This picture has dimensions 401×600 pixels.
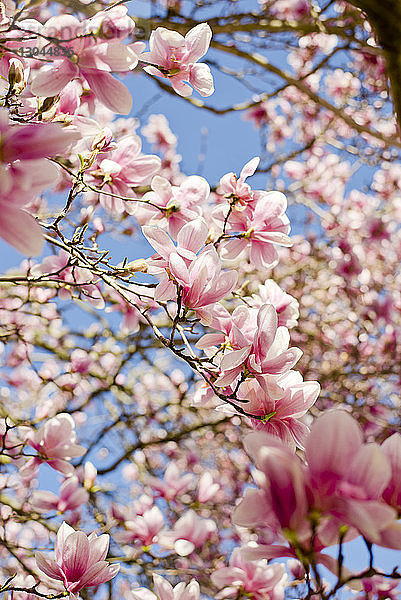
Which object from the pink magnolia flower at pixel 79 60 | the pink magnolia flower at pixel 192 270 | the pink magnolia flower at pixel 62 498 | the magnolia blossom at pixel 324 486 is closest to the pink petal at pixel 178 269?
the pink magnolia flower at pixel 192 270

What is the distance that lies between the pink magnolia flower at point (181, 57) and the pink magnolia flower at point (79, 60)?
0.16 metres

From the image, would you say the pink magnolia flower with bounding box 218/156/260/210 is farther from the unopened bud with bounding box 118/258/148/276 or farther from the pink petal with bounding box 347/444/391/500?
the pink petal with bounding box 347/444/391/500

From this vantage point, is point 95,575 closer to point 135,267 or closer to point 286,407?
point 286,407

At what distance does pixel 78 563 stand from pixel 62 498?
0.65 meters

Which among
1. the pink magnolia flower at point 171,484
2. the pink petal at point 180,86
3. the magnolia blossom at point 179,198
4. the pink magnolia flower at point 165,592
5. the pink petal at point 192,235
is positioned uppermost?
the pink petal at point 180,86

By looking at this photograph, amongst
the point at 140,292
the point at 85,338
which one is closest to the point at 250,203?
the point at 140,292

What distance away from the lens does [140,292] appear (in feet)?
3.73

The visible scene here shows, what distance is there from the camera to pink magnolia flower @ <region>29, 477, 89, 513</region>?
156 cm

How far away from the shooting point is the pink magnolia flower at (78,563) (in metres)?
0.94

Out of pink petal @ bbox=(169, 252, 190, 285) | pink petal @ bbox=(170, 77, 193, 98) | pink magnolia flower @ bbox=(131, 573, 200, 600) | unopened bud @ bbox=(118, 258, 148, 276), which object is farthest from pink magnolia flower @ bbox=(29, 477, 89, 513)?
pink petal @ bbox=(170, 77, 193, 98)

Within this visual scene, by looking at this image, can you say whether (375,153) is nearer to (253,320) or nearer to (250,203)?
(250,203)

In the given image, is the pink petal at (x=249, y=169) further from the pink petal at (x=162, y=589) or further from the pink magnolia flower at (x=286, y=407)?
the pink petal at (x=162, y=589)

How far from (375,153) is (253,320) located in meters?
2.41

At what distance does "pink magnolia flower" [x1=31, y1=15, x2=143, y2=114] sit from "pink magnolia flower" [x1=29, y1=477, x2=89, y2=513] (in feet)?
3.74
